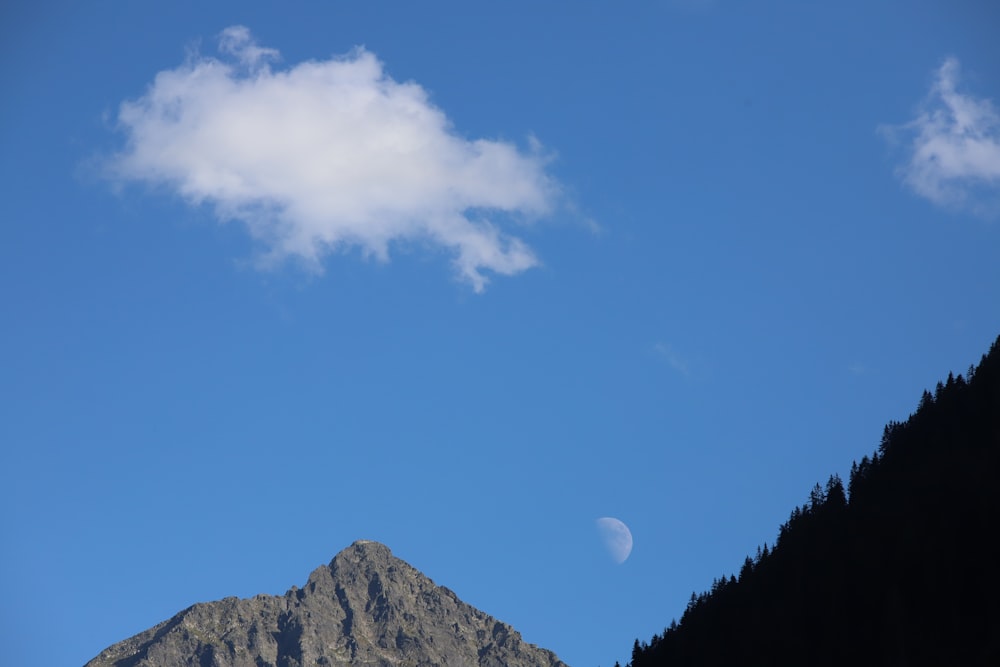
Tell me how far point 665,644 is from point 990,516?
59.7m

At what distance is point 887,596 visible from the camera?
5940 inches

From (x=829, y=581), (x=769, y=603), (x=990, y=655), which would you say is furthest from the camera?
(x=769, y=603)

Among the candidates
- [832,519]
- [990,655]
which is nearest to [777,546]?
[832,519]

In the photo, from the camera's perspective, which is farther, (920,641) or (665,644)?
(665,644)

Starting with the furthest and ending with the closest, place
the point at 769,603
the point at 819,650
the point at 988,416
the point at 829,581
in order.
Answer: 1. the point at 988,416
2. the point at 769,603
3. the point at 829,581
4. the point at 819,650

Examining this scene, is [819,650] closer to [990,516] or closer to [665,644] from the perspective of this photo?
[990,516]

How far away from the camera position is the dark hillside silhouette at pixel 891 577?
140m

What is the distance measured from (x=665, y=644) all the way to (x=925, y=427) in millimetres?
49087

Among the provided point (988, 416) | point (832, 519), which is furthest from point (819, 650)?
point (988, 416)

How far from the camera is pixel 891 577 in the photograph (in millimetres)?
155000

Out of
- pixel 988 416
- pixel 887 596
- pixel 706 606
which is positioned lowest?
pixel 887 596

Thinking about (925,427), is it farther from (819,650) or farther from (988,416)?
(819,650)

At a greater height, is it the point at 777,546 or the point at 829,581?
the point at 777,546

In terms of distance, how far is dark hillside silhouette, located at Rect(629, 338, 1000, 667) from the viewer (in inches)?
5527
